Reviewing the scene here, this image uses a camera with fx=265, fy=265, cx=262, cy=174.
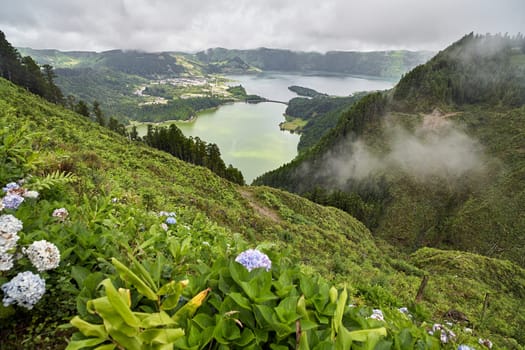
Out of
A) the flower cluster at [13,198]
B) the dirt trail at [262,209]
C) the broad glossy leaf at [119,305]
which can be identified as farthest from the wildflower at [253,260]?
the dirt trail at [262,209]

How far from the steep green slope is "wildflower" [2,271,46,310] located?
2047 inches

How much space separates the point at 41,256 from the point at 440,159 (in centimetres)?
7440

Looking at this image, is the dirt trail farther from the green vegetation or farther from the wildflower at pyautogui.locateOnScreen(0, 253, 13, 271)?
the green vegetation

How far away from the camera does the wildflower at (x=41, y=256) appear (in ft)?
5.23

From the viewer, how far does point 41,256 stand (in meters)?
1.61

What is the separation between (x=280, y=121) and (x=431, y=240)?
126 m

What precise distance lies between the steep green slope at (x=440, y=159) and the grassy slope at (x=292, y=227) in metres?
29.6

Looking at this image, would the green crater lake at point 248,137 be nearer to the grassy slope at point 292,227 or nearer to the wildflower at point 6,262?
the grassy slope at point 292,227

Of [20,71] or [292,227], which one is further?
[20,71]

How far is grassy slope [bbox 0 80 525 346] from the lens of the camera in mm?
9227

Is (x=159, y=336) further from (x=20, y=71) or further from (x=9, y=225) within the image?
(x=20, y=71)

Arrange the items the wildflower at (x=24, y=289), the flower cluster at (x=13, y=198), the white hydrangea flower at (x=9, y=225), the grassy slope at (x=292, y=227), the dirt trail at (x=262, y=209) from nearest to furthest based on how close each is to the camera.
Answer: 1. the wildflower at (x=24, y=289)
2. the white hydrangea flower at (x=9, y=225)
3. the flower cluster at (x=13, y=198)
4. the grassy slope at (x=292, y=227)
5. the dirt trail at (x=262, y=209)

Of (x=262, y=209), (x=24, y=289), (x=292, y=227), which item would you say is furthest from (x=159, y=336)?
(x=262, y=209)

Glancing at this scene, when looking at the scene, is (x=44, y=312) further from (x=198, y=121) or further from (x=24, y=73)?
(x=198, y=121)
